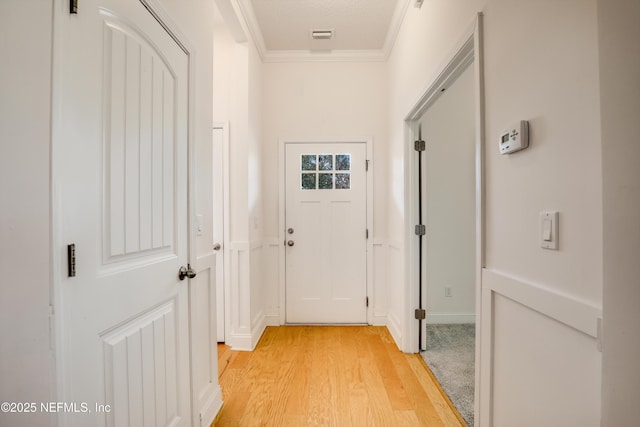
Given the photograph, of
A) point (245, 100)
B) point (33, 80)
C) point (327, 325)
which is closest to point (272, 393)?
point (327, 325)

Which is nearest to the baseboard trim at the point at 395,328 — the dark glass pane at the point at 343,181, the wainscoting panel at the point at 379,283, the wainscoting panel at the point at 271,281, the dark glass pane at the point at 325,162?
the wainscoting panel at the point at 379,283

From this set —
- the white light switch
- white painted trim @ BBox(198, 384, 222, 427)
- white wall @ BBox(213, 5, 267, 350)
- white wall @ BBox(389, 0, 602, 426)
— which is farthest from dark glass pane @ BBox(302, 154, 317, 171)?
the white light switch

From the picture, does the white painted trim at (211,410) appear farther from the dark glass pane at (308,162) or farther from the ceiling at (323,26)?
the ceiling at (323,26)

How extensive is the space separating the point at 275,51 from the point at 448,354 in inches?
129

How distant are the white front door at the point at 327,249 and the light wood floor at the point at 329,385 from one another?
0.37m

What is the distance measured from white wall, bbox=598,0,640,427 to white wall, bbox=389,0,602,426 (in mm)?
227

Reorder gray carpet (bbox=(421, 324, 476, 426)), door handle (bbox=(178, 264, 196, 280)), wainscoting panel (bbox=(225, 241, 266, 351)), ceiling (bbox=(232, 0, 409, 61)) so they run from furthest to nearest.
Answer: wainscoting panel (bbox=(225, 241, 266, 351)) < ceiling (bbox=(232, 0, 409, 61)) < gray carpet (bbox=(421, 324, 476, 426)) < door handle (bbox=(178, 264, 196, 280))

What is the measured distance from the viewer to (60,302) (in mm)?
731

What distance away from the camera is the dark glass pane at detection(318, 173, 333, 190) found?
3.01 metres

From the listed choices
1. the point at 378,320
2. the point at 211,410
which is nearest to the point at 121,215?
the point at 211,410

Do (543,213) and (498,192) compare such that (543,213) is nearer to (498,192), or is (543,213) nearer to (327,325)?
(498,192)

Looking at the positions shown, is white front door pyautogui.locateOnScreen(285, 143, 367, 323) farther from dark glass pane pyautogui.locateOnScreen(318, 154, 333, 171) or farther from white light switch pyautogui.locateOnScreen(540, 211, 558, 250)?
white light switch pyautogui.locateOnScreen(540, 211, 558, 250)

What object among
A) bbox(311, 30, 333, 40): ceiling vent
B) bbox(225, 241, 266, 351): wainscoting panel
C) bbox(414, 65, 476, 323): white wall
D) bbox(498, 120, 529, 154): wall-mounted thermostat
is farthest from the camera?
bbox(414, 65, 476, 323): white wall

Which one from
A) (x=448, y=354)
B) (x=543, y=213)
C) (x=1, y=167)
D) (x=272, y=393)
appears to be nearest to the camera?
(x=1, y=167)
